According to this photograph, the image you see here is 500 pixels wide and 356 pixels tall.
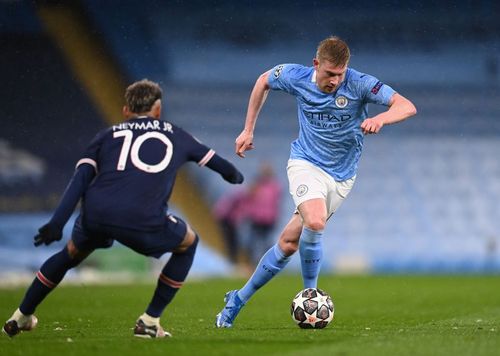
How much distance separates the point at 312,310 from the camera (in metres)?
7.91

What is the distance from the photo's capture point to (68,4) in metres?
23.0

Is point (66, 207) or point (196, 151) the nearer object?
point (66, 207)

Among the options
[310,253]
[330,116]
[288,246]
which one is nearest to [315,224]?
[310,253]

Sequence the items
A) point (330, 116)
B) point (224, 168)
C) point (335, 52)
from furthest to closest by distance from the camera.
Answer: point (330, 116) → point (335, 52) → point (224, 168)

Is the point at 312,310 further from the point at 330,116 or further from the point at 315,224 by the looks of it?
the point at 330,116

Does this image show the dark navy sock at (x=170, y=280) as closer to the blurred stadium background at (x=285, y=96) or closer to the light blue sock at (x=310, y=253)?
the light blue sock at (x=310, y=253)

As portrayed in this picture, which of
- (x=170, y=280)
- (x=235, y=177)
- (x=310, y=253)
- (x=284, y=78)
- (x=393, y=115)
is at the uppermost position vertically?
(x=284, y=78)

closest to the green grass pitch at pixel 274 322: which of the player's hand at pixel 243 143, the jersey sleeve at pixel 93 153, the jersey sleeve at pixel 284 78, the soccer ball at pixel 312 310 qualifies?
the soccer ball at pixel 312 310

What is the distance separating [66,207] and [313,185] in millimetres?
2270

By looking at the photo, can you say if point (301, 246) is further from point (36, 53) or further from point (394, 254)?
point (36, 53)

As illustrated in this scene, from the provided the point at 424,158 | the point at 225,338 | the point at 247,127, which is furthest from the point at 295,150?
the point at 424,158

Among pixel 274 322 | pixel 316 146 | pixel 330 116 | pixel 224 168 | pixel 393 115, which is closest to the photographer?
pixel 224 168

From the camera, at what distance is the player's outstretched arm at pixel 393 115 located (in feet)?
23.9

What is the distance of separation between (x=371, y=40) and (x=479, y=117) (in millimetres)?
2743
